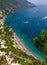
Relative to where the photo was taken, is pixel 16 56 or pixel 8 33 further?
pixel 8 33

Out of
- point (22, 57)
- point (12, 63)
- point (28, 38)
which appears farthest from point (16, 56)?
point (28, 38)

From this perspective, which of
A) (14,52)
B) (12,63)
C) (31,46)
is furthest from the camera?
(31,46)

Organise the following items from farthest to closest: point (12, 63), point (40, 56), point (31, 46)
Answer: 1. point (31, 46)
2. point (40, 56)
3. point (12, 63)

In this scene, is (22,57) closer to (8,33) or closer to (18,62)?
(18,62)

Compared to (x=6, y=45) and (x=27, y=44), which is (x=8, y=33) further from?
(x=6, y=45)

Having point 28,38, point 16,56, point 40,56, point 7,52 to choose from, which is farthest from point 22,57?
point 28,38

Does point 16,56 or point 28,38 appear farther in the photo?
point 28,38

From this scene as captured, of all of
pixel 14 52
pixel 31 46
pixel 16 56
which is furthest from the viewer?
pixel 31 46

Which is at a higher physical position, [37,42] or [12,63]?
[37,42]

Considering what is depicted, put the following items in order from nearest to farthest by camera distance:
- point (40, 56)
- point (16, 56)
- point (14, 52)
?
point (16, 56), point (14, 52), point (40, 56)
